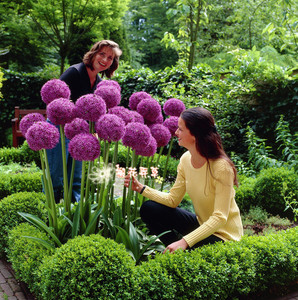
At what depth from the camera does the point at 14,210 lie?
11.1 feet

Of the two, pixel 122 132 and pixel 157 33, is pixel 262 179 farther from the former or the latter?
pixel 157 33

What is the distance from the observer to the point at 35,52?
13.3m

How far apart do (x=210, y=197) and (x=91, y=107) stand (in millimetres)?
1199

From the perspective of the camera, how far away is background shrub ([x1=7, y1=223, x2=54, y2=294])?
2646mm

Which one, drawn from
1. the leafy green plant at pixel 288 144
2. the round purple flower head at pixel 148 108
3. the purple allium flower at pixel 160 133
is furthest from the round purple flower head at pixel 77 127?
the leafy green plant at pixel 288 144

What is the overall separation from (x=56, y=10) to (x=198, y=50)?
8.06 metres

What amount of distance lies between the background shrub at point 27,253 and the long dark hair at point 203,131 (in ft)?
4.82

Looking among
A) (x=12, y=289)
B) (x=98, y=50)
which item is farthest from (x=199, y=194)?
(x=98, y=50)

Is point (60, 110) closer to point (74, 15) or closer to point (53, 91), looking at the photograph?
point (53, 91)

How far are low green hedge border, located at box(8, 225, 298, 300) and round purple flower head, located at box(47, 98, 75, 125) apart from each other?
89 cm

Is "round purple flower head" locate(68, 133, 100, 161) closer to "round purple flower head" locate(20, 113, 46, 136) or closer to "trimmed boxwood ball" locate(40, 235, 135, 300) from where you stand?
"round purple flower head" locate(20, 113, 46, 136)

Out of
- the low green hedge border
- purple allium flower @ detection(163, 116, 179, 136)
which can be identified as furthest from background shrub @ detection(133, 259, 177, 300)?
purple allium flower @ detection(163, 116, 179, 136)

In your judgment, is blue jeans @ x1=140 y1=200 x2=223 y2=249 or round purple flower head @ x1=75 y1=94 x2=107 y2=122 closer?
round purple flower head @ x1=75 y1=94 x2=107 y2=122

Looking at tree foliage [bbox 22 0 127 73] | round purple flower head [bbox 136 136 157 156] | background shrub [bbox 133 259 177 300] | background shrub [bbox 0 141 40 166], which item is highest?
tree foliage [bbox 22 0 127 73]
